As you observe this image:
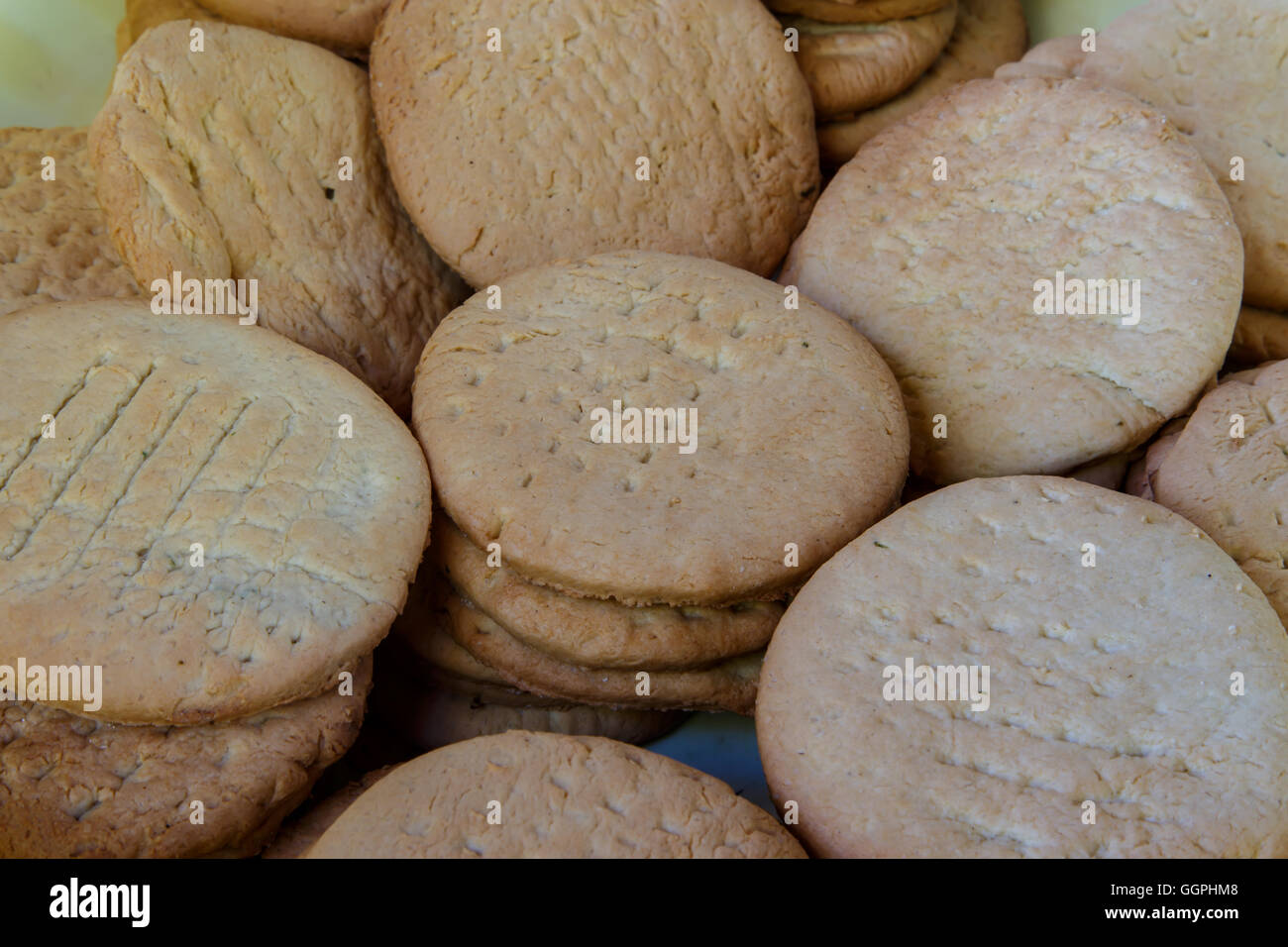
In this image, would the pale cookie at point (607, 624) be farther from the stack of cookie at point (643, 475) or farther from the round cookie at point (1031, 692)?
the round cookie at point (1031, 692)

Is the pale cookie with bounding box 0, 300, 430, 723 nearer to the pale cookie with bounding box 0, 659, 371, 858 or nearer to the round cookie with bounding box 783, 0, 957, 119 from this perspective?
the pale cookie with bounding box 0, 659, 371, 858

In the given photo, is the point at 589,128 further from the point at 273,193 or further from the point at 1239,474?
the point at 1239,474

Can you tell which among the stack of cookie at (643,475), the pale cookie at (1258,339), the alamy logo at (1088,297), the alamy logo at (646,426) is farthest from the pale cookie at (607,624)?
the pale cookie at (1258,339)

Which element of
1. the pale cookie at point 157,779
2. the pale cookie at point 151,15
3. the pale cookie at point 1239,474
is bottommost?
the pale cookie at point 157,779

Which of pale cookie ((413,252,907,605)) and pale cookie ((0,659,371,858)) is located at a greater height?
pale cookie ((413,252,907,605))

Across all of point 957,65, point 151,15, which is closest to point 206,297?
point 151,15

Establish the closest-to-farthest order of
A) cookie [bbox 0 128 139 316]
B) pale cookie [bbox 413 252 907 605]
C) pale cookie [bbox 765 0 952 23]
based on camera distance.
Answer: pale cookie [bbox 413 252 907 605] → cookie [bbox 0 128 139 316] → pale cookie [bbox 765 0 952 23]

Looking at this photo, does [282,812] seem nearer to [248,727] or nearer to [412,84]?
[248,727]

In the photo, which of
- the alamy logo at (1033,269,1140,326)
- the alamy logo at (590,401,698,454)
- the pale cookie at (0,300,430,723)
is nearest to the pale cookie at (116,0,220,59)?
the pale cookie at (0,300,430,723)
